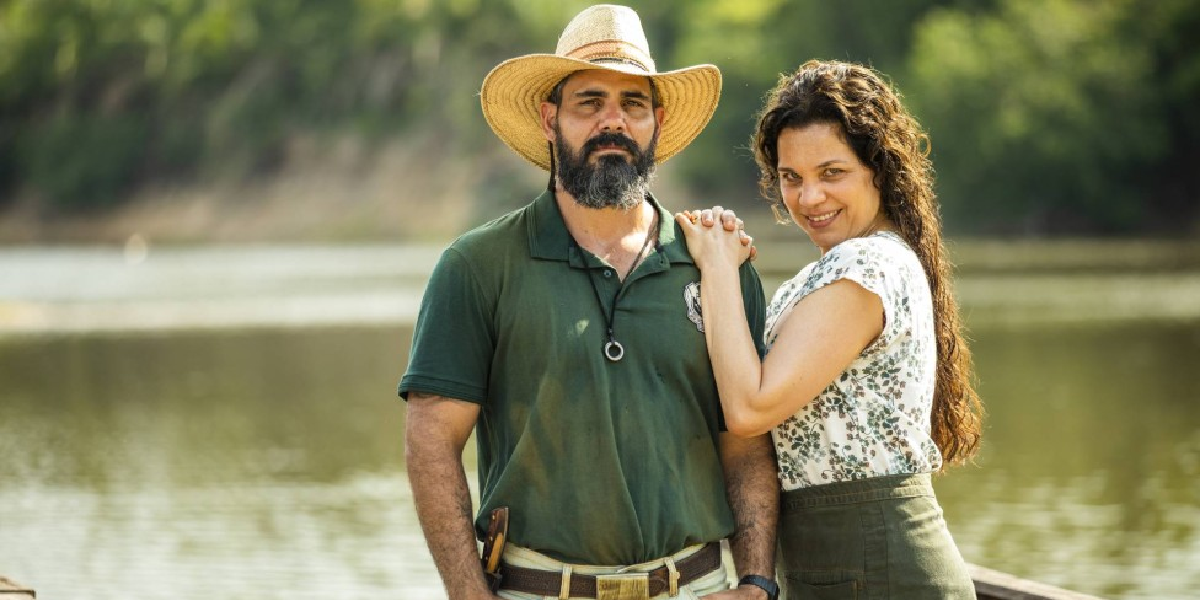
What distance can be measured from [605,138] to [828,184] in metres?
0.54

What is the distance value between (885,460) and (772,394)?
0.92 feet

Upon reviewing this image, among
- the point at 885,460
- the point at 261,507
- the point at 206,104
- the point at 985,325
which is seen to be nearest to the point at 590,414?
the point at 885,460

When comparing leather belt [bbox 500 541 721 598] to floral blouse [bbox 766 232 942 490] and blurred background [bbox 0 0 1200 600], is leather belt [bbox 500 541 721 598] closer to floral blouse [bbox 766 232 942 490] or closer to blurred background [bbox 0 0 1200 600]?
floral blouse [bbox 766 232 942 490]

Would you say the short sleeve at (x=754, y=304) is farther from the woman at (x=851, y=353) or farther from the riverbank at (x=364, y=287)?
the riverbank at (x=364, y=287)

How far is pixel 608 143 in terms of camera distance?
11.6 ft

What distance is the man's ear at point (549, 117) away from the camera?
3729mm

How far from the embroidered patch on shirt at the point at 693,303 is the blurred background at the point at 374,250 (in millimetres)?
686

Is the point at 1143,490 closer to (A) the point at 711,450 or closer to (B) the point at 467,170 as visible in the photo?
(A) the point at 711,450

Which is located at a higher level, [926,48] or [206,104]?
[206,104]

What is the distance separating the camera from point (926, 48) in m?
55.8

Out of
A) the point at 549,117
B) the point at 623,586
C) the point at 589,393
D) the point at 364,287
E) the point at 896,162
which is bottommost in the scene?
the point at 623,586

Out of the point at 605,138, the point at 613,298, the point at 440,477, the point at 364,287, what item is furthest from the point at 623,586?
the point at 364,287

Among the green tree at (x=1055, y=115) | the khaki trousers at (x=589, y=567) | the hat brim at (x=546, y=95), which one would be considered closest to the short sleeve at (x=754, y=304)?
the hat brim at (x=546, y=95)

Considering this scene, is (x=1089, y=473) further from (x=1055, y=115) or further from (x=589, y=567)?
(x=1055, y=115)
